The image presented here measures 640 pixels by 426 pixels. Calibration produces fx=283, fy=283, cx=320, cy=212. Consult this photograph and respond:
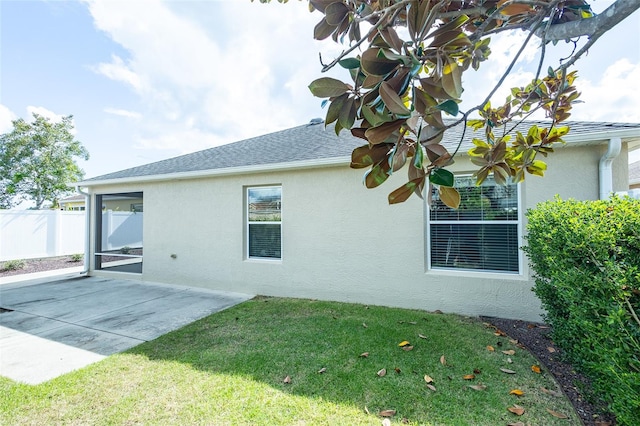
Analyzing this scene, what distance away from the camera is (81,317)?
5.77 m

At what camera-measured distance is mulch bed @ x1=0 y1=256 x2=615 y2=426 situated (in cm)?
264

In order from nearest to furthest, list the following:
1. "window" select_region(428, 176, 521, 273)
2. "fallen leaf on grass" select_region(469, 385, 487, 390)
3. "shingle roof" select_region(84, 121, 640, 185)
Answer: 1. "fallen leaf on grass" select_region(469, 385, 487, 390)
2. "window" select_region(428, 176, 521, 273)
3. "shingle roof" select_region(84, 121, 640, 185)

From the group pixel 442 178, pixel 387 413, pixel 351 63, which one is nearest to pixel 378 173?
pixel 442 178

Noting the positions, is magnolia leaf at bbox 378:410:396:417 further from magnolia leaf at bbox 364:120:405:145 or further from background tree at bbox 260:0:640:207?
magnolia leaf at bbox 364:120:405:145

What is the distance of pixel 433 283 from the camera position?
18.7ft

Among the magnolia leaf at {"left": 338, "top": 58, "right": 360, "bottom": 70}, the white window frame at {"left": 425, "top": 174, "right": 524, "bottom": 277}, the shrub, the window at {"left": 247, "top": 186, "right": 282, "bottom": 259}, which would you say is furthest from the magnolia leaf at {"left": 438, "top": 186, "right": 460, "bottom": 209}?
the shrub

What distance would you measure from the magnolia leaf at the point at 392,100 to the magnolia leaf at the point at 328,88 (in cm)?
31

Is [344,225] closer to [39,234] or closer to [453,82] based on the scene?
[453,82]

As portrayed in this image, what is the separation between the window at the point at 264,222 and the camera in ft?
24.1

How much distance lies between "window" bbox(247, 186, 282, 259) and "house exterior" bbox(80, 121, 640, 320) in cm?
3

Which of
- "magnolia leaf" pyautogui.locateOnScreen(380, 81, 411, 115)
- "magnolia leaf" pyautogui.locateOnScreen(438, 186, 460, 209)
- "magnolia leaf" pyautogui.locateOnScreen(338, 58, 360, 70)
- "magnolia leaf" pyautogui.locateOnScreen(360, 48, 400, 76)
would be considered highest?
"magnolia leaf" pyautogui.locateOnScreen(338, 58, 360, 70)

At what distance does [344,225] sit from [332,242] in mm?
497

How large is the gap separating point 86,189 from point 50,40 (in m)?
4.72

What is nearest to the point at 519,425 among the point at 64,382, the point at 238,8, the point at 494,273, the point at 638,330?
the point at 638,330
